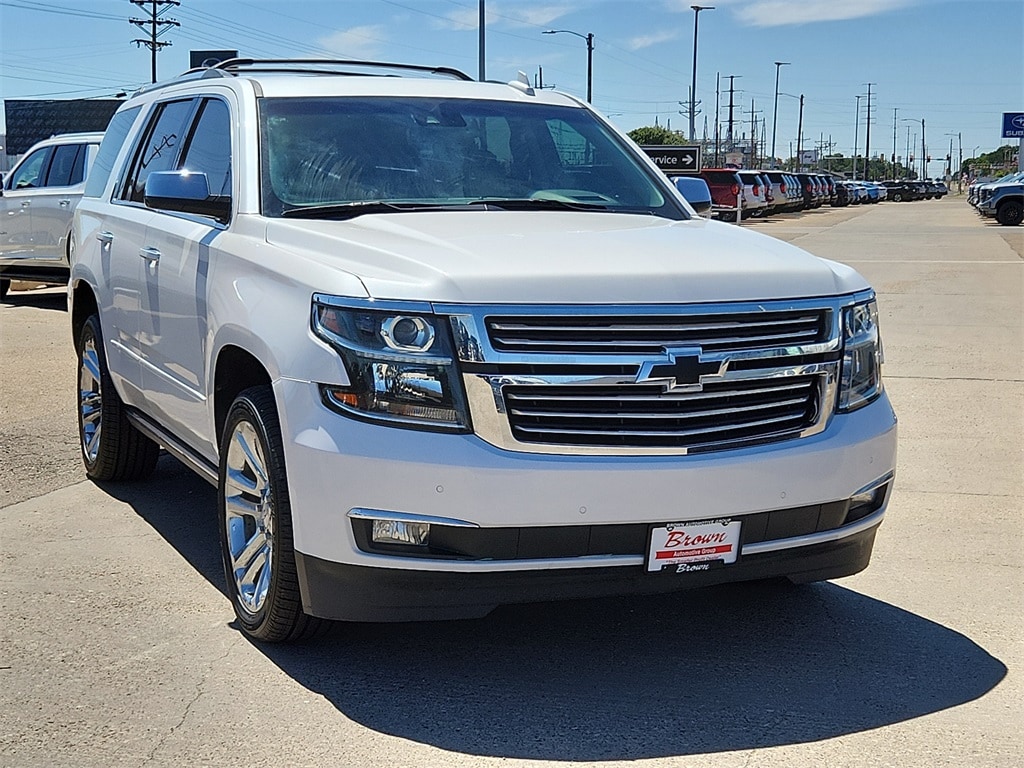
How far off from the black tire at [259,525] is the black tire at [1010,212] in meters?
40.7

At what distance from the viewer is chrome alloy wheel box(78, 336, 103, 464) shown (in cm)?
693

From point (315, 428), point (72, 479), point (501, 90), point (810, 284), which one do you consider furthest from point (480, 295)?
point (72, 479)

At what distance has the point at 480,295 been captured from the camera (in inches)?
154

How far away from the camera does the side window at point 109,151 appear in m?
7.03

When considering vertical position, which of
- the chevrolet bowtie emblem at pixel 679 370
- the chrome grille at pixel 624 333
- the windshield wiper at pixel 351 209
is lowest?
the chevrolet bowtie emblem at pixel 679 370

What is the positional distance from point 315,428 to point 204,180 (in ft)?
5.40

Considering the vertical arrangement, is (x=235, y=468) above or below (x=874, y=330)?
below

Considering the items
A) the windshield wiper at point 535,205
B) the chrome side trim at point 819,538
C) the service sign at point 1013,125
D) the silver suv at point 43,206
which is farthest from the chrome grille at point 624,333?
the service sign at point 1013,125

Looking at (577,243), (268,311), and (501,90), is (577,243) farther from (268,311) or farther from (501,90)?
(501,90)

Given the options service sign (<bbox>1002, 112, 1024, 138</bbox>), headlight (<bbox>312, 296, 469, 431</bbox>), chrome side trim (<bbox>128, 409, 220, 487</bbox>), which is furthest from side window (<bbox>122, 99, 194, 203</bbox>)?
service sign (<bbox>1002, 112, 1024, 138</bbox>)

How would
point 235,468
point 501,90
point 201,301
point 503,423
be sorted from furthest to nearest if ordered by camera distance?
1. point 501,90
2. point 201,301
3. point 235,468
4. point 503,423

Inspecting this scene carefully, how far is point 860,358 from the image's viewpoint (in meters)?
4.45

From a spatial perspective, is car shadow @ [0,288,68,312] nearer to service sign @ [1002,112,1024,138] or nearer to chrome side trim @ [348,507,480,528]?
chrome side trim @ [348,507,480,528]

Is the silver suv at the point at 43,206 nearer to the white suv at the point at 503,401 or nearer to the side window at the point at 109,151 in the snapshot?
the side window at the point at 109,151
